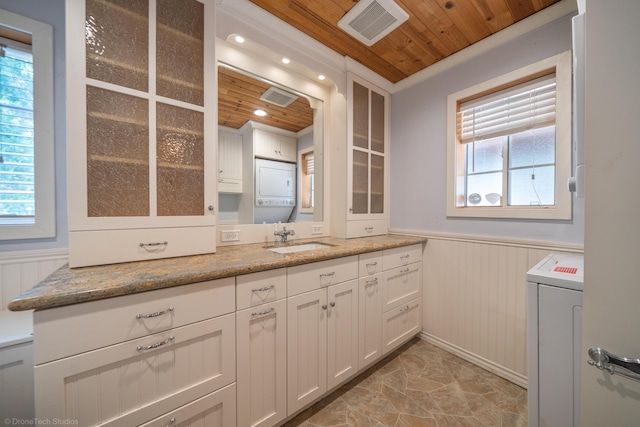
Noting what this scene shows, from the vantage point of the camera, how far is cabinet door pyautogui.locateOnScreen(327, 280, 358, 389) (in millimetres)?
1455

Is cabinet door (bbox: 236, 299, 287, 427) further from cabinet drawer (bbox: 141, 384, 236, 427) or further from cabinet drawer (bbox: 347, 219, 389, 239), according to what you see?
cabinet drawer (bbox: 347, 219, 389, 239)

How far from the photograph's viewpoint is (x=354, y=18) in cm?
156

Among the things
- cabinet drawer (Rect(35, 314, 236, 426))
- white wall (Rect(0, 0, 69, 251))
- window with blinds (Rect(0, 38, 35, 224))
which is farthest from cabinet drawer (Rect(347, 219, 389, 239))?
window with blinds (Rect(0, 38, 35, 224))

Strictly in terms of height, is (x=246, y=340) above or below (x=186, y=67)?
below

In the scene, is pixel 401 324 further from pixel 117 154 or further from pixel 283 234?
pixel 117 154

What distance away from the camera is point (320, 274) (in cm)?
141

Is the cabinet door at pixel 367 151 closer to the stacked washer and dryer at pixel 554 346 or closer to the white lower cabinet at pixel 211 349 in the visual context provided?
the white lower cabinet at pixel 211 349

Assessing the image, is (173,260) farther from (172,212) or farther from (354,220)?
(354,220)

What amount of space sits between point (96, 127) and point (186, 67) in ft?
1.87

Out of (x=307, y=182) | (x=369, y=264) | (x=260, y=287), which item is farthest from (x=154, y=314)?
(x=307, y=182)

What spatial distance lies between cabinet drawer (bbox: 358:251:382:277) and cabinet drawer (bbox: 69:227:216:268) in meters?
1.00

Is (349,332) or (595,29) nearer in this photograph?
(595,29)

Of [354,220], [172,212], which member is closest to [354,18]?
[354,220]

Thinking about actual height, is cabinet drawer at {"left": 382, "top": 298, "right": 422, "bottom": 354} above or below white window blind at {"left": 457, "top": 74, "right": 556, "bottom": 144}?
below
